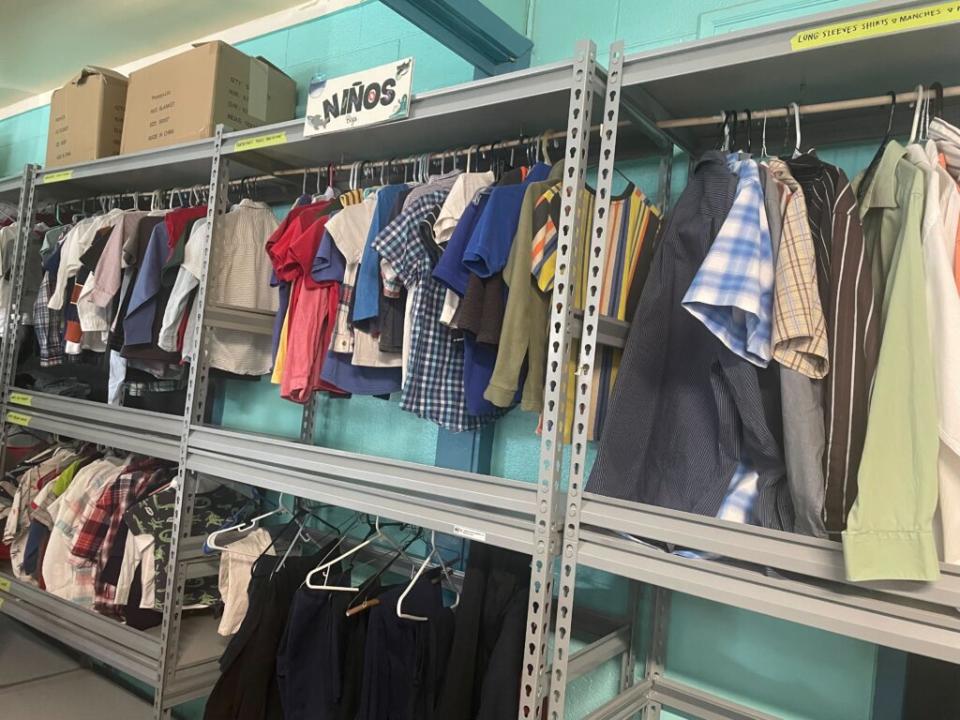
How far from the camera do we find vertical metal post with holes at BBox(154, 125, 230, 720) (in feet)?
6.17

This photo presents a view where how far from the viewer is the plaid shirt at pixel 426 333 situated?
61.7 inches

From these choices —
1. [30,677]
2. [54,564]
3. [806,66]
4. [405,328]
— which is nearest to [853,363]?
[806,66]

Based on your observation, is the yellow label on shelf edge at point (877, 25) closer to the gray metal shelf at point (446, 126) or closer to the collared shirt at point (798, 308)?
the collared shirt at point (798, 308)

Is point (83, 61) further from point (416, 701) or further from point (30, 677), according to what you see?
point (416, 701)

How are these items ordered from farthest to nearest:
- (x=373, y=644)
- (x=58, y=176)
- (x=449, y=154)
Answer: (x=58, y=176) < (x=449, y=154) < (x=373, y=644)

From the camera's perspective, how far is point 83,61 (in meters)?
3.33

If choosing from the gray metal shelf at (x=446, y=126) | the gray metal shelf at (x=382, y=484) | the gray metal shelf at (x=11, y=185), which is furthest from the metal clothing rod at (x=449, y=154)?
the gray metal shelf at (x=11, y=185)

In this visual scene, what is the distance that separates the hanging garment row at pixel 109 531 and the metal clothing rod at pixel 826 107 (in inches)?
68.5

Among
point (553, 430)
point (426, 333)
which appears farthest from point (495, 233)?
point (553, 430)

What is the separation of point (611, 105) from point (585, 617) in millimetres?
1225

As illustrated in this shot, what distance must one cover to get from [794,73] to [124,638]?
2258 mm

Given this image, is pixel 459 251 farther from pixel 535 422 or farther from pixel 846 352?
pixel 846 352

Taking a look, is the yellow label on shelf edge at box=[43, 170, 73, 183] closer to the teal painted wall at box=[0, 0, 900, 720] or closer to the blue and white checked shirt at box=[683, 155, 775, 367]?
the teal painted wall at box=[0, 0, 900, 720]

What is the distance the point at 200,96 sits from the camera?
88.3 inches
